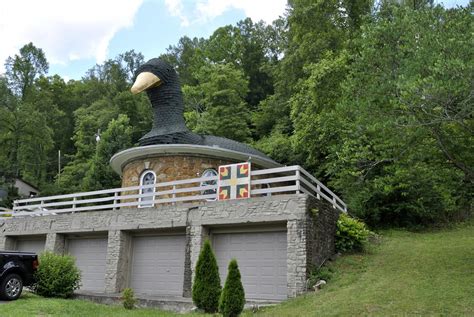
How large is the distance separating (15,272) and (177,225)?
14.7 ft

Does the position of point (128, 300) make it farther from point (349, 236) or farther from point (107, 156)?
point (107, 156)

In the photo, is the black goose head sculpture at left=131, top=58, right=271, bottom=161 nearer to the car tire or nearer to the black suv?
the black suv

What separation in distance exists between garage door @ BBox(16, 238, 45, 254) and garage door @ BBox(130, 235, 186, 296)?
5.22 m

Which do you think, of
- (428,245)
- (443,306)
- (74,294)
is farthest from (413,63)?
(74,294)

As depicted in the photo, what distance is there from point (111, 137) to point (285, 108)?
570 inches

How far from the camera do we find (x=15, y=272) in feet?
39.6

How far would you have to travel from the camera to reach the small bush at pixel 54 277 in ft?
43.0

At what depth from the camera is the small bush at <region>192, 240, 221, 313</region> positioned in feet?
32.4

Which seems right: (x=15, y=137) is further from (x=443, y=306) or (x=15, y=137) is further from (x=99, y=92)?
(x=443, y=306)

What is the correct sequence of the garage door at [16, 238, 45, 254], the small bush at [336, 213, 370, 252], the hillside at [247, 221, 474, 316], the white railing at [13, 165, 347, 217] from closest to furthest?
the hillside at [247, 221, 474, 316] → the white railing at [13, 165, 347, 217] → the small bush at [336, 213, 370, 252] → the garage door at [16, 238, 45, 254]

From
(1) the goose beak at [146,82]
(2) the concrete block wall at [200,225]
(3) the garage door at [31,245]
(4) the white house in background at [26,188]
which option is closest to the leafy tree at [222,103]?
(1) the goose beak at [146,82]

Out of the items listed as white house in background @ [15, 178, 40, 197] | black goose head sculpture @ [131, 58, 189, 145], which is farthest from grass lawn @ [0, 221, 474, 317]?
white house in background @ [15, 178, 40, 197]

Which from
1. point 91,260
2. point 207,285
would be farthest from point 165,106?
point 207,285

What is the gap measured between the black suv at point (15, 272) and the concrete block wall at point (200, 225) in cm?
273
